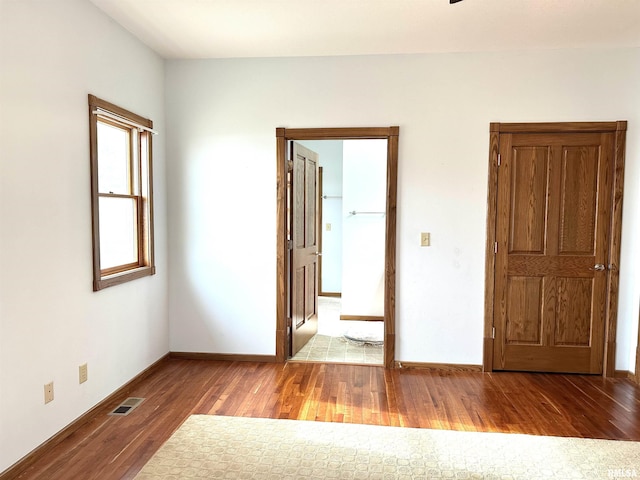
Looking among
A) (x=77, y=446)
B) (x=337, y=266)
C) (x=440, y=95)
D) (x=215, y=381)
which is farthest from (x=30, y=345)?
(x=337, y=266)

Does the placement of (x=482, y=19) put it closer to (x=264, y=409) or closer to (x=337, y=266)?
(x=264, y=409)

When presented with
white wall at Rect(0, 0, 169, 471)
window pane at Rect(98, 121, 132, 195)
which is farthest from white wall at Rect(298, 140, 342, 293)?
white wall at Rect(0, 0, 169, 471)

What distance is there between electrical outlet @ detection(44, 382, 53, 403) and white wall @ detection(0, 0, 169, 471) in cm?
3

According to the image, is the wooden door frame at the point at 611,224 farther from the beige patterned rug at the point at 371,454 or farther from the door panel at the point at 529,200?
the beige patterned rug at the point at 371,454

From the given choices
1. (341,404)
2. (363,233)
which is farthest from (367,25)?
(363,233)

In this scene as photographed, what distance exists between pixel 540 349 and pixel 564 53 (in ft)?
8.00

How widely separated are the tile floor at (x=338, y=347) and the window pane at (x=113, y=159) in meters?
2.12

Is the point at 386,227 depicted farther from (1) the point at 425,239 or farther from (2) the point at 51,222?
(2) the point at 51,222

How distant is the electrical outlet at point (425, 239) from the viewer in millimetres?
3580

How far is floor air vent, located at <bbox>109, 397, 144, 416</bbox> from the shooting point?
2.79m

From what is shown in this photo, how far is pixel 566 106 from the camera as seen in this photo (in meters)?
3.40

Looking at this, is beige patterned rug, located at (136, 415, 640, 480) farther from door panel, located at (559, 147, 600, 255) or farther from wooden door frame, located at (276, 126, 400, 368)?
door panel, located at (559, 147, 600, 255)

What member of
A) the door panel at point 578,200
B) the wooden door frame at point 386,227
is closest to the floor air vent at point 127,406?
the wooden door frame at point 386,227

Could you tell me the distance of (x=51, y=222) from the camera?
2.33 m
